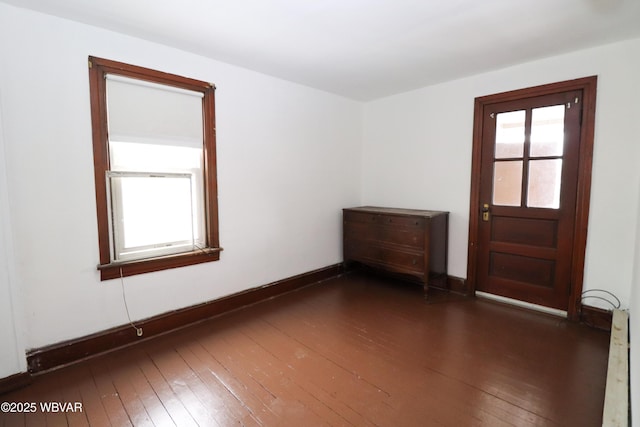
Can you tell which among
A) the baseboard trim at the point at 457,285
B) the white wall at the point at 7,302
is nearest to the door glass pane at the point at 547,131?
the baseboard trim at the point at 457,285

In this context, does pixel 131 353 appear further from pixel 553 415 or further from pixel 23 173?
pixel 553 415

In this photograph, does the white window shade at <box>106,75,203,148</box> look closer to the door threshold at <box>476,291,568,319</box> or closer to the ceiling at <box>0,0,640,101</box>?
the ceiling at <box>0,0,640,101</box>

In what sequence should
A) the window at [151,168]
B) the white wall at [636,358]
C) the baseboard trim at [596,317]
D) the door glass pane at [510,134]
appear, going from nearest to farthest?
the white wall at [636,358]
the window at [151,168]
the baseboard trim at [596,317]
the door glass pane at [510,134]

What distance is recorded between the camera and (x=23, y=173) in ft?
6.55

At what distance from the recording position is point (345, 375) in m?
2.08

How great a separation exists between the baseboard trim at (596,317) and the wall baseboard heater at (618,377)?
0.33 feet

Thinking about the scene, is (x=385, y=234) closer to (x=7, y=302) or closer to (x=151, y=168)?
(x=151, y=168)

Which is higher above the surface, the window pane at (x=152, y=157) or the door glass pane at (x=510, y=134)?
the door glass pane at (x=510, y=134)

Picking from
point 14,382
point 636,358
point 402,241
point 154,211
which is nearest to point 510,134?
point 402,241

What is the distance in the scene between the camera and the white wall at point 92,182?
200 cm

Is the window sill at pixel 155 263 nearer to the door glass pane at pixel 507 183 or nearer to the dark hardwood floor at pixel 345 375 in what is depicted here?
the dark hardwood floor at pixel 345 375

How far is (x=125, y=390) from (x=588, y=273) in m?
3.75

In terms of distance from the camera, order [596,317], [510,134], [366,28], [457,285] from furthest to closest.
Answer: [457,285] < [510,134] < [596,317] < [366,28]

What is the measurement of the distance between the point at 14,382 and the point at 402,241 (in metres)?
3.33
